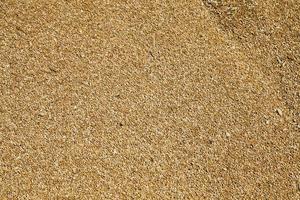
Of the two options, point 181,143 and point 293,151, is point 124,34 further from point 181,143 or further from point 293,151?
point 293,151

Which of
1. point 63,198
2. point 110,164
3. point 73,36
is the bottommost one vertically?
point 63,198

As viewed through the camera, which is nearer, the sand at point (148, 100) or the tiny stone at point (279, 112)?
the sand at point (148, 100)

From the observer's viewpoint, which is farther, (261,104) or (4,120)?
(261,104)

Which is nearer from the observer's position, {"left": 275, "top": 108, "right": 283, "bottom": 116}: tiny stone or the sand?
the sand

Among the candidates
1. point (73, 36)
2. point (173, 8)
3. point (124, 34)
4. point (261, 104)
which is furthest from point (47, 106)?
point (261, 104)

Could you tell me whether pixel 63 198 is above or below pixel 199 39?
below

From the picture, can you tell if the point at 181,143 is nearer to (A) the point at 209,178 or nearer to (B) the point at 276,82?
(A) the point at 209,178

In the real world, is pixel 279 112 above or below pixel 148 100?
above
